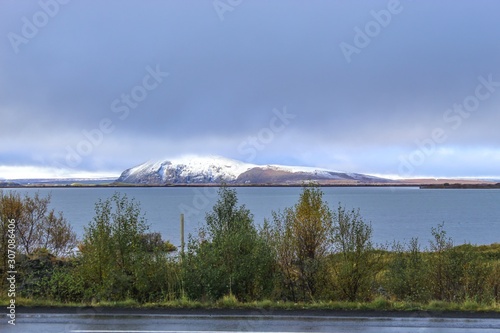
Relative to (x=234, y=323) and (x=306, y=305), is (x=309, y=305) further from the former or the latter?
(x=234, y=323)

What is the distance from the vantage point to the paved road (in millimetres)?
11289

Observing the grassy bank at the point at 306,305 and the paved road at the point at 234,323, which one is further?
the grassy bank at the point at 306,305

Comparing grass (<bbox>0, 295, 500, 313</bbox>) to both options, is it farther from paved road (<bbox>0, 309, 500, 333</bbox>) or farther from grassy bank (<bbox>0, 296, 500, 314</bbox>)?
paved road (<bbox>0, 309, 500, 333</bbox>)

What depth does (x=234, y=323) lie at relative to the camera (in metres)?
11.9

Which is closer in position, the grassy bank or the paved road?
the paved road

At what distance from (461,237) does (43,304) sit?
238 feet

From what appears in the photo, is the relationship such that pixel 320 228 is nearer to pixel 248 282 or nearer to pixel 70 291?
pixel 248 282

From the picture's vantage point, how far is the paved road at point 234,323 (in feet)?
37.0

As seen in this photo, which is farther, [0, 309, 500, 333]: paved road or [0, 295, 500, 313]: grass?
[0, 295, 500, 313]: grass

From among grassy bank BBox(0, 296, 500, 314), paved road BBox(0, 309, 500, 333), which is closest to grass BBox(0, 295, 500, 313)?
grassy bank BBox(0, 296, 500, 314)

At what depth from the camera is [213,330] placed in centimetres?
1123

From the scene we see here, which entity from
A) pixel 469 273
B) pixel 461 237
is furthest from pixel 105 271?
pixel 461 237

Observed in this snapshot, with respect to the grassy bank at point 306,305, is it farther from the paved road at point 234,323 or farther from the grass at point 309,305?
the paved road at point 234,323

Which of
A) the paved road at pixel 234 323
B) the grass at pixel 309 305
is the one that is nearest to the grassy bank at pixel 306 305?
the grass at pixel 309 305
